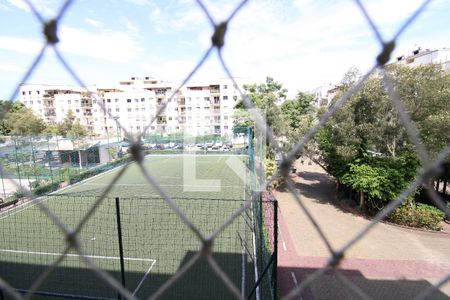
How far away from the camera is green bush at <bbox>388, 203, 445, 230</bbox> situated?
8469 mm

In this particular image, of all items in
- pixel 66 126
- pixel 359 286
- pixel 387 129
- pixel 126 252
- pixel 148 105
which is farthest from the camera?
pixel 66 126

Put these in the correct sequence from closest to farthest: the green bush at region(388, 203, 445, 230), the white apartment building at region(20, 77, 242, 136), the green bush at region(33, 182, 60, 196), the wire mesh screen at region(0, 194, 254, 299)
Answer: the wire mesh screen at region(0, 194, 254, 299), the green bush at region(388, 203, 445, 230), the green bush at region(33, 182, 60, 196), the white apartment building at region(20, 77, 242, 136)

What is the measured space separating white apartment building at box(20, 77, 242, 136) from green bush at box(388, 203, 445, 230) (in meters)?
15.9

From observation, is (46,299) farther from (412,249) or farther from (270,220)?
(412,249)

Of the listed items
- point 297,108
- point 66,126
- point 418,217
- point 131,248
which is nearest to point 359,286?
point 418,217

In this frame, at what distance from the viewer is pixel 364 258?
22.2ft

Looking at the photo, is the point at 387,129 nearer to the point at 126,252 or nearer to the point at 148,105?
the point at 126,252

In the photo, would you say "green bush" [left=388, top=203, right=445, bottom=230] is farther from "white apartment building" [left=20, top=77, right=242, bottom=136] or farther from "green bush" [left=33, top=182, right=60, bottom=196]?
"white apartment building" [left=20, top=77, right=242, bottom=136]

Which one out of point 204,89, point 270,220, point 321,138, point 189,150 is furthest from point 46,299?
point 204,89

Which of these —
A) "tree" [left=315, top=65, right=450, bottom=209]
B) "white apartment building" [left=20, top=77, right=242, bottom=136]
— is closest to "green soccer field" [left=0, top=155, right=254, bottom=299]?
"tree" [left=315, top=65, right=450, bottom=209]

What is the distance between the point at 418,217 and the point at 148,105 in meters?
23.3

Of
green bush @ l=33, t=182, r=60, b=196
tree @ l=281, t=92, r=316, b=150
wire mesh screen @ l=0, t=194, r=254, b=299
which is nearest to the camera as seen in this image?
wire mesh screen @ l=0, t=194, r=254, b=299

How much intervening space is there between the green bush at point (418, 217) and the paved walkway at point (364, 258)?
30cm

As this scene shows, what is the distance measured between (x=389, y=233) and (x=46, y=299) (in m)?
8.33
